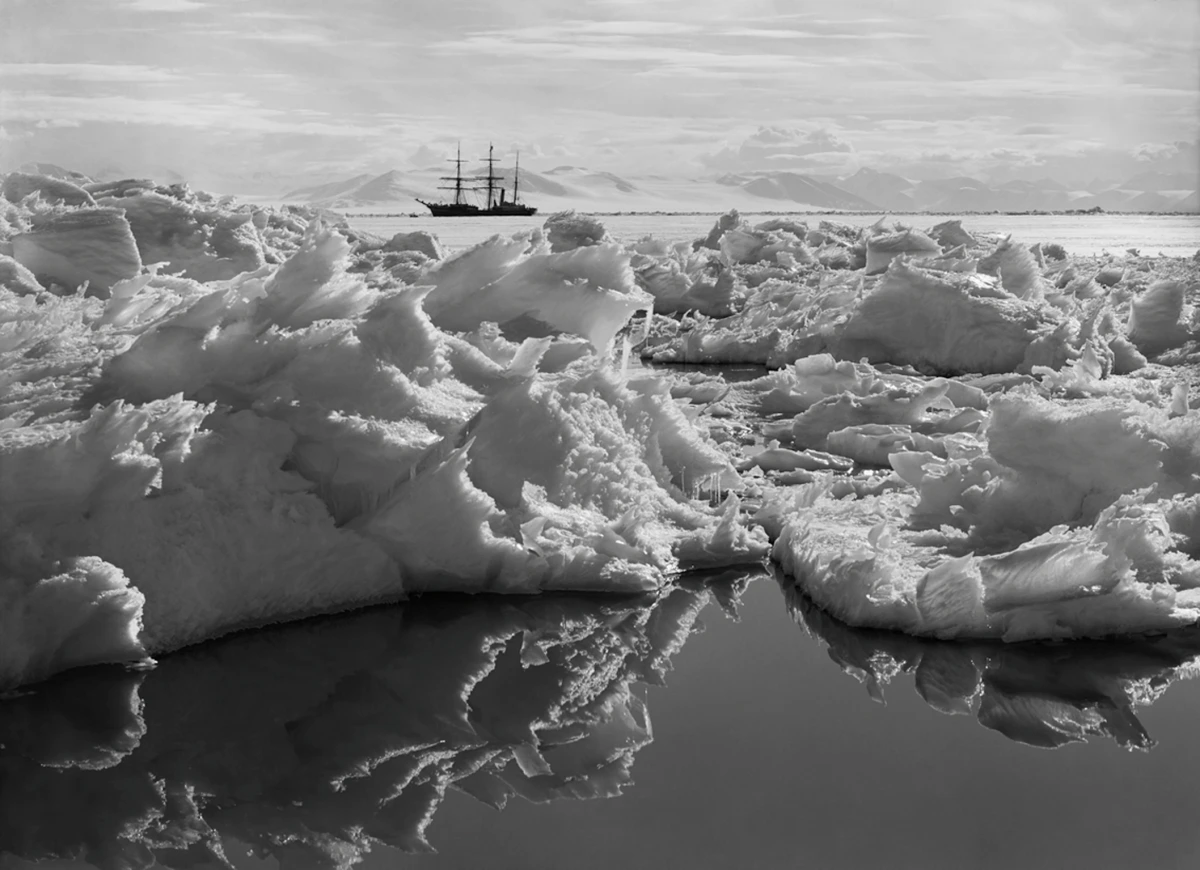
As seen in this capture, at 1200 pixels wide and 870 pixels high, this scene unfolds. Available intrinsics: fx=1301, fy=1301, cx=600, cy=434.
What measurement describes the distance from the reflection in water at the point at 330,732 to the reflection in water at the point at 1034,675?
66cm

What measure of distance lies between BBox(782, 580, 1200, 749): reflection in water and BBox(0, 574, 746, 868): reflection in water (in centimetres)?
66

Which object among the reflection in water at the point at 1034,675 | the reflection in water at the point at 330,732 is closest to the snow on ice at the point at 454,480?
the reflection in water at the point at 1034,675

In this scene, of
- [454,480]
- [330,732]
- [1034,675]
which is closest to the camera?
[330,732]

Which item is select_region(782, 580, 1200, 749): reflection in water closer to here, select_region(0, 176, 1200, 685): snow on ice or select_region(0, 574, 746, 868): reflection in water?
select_region(0, 176, 1200, 685): snow on ice

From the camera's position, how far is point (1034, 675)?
4.09 meters

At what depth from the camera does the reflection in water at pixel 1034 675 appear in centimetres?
379

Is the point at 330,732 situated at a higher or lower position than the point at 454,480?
lower

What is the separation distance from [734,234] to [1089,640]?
15.6m

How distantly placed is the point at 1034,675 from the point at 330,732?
217 cm

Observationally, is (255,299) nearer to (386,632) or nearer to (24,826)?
(386,632)

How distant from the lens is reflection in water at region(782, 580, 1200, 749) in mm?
3789

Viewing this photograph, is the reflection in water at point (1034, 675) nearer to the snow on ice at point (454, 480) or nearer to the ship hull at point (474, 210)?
the snow on ice at point (454, 480)

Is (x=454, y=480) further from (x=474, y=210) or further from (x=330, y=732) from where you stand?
(x=474, y=210)

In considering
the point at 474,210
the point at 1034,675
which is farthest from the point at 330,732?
the point at 474,210
